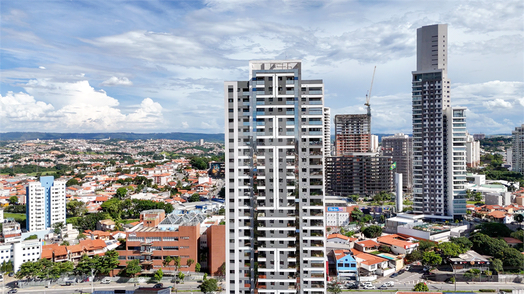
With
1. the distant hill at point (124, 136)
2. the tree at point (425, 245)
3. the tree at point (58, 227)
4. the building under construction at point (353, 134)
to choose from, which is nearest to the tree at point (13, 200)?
the tree at point (58, 227)

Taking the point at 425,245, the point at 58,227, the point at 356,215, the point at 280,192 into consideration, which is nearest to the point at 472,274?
the point at 425,245

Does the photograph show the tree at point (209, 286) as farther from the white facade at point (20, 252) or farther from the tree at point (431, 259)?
the white facade at point (20, 252)

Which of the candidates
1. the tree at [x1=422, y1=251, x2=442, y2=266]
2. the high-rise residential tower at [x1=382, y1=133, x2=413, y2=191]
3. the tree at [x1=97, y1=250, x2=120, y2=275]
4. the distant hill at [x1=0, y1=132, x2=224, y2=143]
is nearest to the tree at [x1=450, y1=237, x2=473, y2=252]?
the tree at [x1=422, y1=251, x2=442, y2=266]

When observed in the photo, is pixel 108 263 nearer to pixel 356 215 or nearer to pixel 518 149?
pixel 356 215

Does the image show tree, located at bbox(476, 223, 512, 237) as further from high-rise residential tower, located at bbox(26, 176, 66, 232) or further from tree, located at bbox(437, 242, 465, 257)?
high-rise residential tower, located at bbox(26, 176, 66, 232)

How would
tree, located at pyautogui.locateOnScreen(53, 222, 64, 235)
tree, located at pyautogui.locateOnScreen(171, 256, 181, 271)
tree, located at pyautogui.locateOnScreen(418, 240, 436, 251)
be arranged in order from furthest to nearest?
tree, located at pyautogui.locateOnScreen(53, 222, 64, 235)
tree, located at pyautogui.locateOnScreen(418, 240, 436, 251)
tree, located at pyautogui.locateOnScreen(171, 256, 181, 271)
